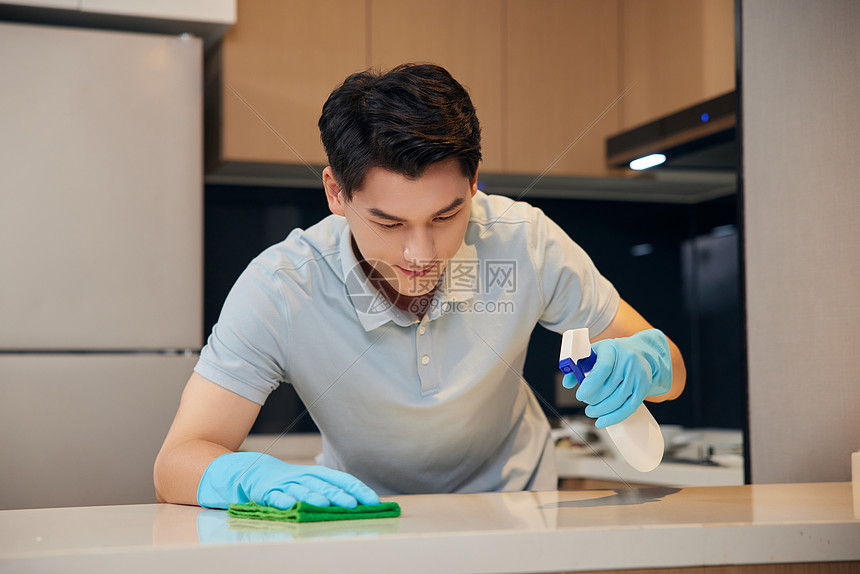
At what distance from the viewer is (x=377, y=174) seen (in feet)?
3.11

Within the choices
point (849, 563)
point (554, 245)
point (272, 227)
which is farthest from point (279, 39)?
point (849, 563)

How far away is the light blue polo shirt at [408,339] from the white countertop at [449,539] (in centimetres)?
31

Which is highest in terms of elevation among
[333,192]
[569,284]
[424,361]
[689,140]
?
[689,140]

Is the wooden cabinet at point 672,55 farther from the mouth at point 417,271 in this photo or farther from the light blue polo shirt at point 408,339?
the mouth at point 417,271

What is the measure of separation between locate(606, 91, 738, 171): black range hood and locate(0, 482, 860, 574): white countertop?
123 centimetres

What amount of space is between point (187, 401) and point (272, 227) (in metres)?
1.36

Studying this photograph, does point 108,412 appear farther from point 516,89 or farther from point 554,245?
point 516,89

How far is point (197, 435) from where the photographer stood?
0.97m

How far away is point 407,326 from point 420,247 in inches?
6.5

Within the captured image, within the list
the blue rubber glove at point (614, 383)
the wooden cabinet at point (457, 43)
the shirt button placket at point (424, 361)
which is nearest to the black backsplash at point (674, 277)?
the wooden cabinet at point (457, 43)

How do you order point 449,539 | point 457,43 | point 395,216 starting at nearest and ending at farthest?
point 449,539 < point 395,216 < point 457,43

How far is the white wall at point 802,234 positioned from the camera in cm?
108

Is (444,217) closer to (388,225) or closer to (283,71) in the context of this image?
(388,225)

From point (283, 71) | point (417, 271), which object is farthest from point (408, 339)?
point (283, 71)
